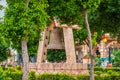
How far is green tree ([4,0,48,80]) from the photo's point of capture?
19.8 meters

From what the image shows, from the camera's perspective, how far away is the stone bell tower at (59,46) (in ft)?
91.7

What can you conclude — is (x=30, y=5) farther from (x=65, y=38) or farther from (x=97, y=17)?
(x=65, y=38)

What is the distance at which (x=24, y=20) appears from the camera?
1966 centimetres

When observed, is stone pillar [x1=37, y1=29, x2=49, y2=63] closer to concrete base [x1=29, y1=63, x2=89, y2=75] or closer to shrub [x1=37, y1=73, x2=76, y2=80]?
concrete base [x1=29, y1=63, x2=89, y2=75]

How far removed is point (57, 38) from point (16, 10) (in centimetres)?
1094

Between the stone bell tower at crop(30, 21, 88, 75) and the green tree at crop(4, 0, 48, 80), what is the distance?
7776 mm

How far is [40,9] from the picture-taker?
19938 millimetres

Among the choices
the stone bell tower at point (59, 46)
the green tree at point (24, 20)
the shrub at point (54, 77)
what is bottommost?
the shrub at point (54, 77)

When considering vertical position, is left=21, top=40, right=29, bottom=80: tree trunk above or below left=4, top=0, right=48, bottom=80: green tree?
below

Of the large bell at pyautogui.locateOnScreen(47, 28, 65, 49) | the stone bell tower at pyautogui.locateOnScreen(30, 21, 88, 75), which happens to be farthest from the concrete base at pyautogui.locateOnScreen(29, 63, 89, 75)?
the large bell at pyautogui.locateOnScreen(47, 28, 65, 49)

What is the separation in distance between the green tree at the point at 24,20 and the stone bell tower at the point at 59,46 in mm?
7776

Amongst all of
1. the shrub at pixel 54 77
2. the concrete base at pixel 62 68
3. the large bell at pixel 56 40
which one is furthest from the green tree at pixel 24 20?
the large bell at pixel 56 40

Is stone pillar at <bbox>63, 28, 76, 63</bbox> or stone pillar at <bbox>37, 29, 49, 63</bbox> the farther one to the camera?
stone pillar at <bbox>37, 29, 49, 63</bbox>

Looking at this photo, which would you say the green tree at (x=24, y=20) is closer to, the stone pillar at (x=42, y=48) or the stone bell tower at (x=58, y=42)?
the stone bell tower at (x=58, y=42)
